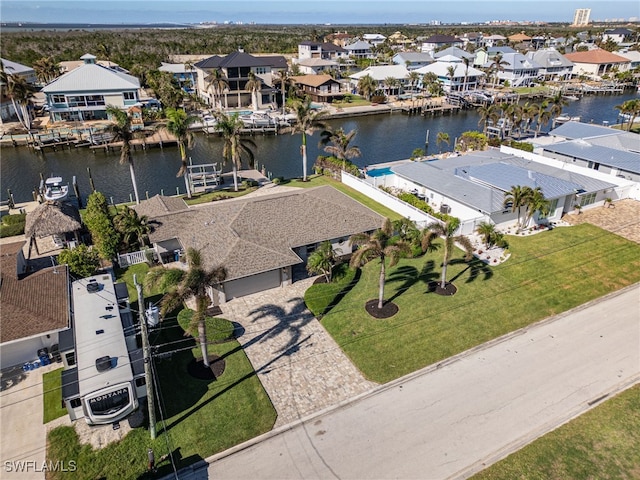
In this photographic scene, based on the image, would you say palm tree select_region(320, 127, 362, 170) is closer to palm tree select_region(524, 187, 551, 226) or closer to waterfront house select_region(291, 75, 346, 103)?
palm tree select_region(524, 187, 551, 226)

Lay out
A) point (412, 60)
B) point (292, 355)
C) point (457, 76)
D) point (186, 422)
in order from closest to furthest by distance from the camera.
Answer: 1. point (186, 422)
2. point (292, 355)
3. point (457, 76)
4. point (412, 60)

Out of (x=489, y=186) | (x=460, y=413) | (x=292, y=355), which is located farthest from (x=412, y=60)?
(x=460, y=413)

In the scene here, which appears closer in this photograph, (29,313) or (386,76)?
(29,313)

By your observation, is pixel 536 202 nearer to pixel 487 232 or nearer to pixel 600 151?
pixel 487 232

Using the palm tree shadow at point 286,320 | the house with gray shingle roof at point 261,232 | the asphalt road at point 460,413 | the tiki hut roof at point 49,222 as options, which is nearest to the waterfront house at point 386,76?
the house with gray shingle roof at point 261,232

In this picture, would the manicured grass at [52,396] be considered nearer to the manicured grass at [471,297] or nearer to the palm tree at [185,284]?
the palm tree at [185,284]

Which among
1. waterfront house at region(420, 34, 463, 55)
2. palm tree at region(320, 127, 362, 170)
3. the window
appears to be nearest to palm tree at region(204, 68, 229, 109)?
palm tree at region(320, 127, 362, 170)
